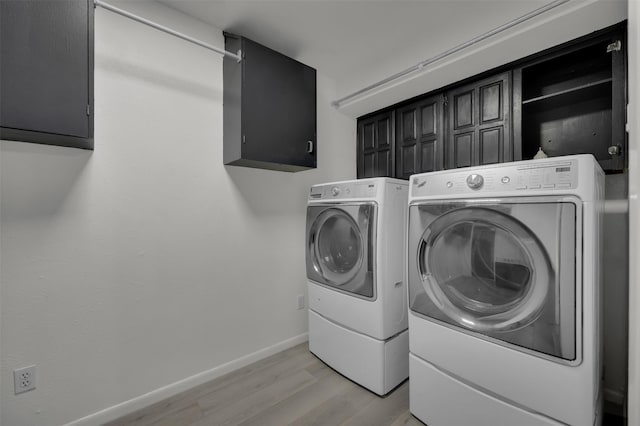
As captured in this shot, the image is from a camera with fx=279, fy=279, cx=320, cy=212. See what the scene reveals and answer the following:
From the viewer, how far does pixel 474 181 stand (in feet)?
4.13

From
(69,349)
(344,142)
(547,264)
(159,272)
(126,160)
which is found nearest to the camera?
(547,264)

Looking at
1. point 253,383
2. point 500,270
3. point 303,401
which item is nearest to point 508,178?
point 500,270

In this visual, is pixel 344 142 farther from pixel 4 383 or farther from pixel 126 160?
pixel 4 383

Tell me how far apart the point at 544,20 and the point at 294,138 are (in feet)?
5.14

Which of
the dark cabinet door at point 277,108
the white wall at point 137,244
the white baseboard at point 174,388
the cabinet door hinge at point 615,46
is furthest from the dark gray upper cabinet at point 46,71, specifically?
the cabinet door hinge at point 615,46

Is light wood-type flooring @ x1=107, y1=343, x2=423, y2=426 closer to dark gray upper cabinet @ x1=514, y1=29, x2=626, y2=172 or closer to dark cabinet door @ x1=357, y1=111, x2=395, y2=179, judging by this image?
dark cabinet door @ x1=357, y1=111, x2=395, y2=179

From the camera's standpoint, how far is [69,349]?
144cm

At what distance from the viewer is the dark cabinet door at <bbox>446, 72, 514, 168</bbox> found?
6.00 feet

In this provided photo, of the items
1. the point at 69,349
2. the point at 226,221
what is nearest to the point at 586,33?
the point at 226,221

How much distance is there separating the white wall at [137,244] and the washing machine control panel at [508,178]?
1.33 metres

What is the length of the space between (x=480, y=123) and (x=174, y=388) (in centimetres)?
267

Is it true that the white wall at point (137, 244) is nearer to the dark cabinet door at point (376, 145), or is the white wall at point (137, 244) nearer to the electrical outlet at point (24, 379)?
the electrical outlet at point (24, 379)

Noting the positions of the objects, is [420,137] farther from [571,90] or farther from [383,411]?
[383,411]

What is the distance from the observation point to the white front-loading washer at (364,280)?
1700 millimetres
